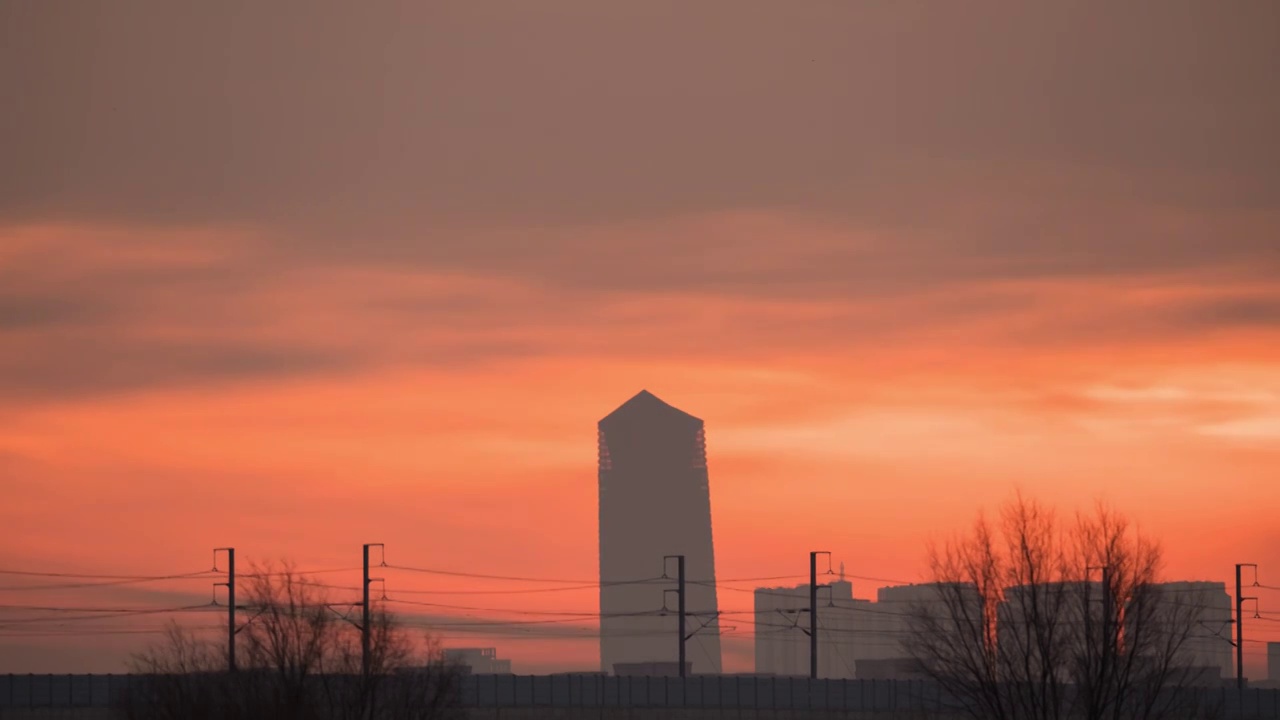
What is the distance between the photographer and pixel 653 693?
9762 centimetres

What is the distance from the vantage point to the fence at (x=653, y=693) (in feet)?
313

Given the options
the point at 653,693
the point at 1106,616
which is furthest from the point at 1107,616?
the point at 653,693

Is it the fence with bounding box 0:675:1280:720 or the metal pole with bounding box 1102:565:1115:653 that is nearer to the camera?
the metal pole with bounding box 1102:565:1115:653

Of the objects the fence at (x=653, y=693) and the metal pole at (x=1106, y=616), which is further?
the fence at (x=653, y=693)

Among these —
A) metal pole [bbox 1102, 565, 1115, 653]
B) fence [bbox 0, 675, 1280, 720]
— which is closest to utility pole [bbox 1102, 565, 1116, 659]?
metal pole [bbox 1102, 565, 1115, 653]

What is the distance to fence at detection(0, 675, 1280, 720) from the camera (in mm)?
95438

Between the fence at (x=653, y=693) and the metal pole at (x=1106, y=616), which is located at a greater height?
the metal pole at (x=1106, y=616)

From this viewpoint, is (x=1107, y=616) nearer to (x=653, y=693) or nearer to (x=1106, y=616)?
(x=1106, y=616)

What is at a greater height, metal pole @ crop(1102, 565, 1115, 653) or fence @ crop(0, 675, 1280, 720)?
metal pole @ crop(1102, 565, 1115, 653)

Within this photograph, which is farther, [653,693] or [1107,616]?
[653,693]

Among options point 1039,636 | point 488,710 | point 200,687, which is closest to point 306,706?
point 200,687

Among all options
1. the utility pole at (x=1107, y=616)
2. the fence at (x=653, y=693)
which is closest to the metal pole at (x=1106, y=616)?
the utility pole at (x=1107, y=616)

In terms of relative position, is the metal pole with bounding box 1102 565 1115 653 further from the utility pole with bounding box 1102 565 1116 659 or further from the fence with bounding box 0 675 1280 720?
the fence with bounding box 0 675 1280 720

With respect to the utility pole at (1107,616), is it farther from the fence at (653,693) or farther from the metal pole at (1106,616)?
the fence at (653,693)
